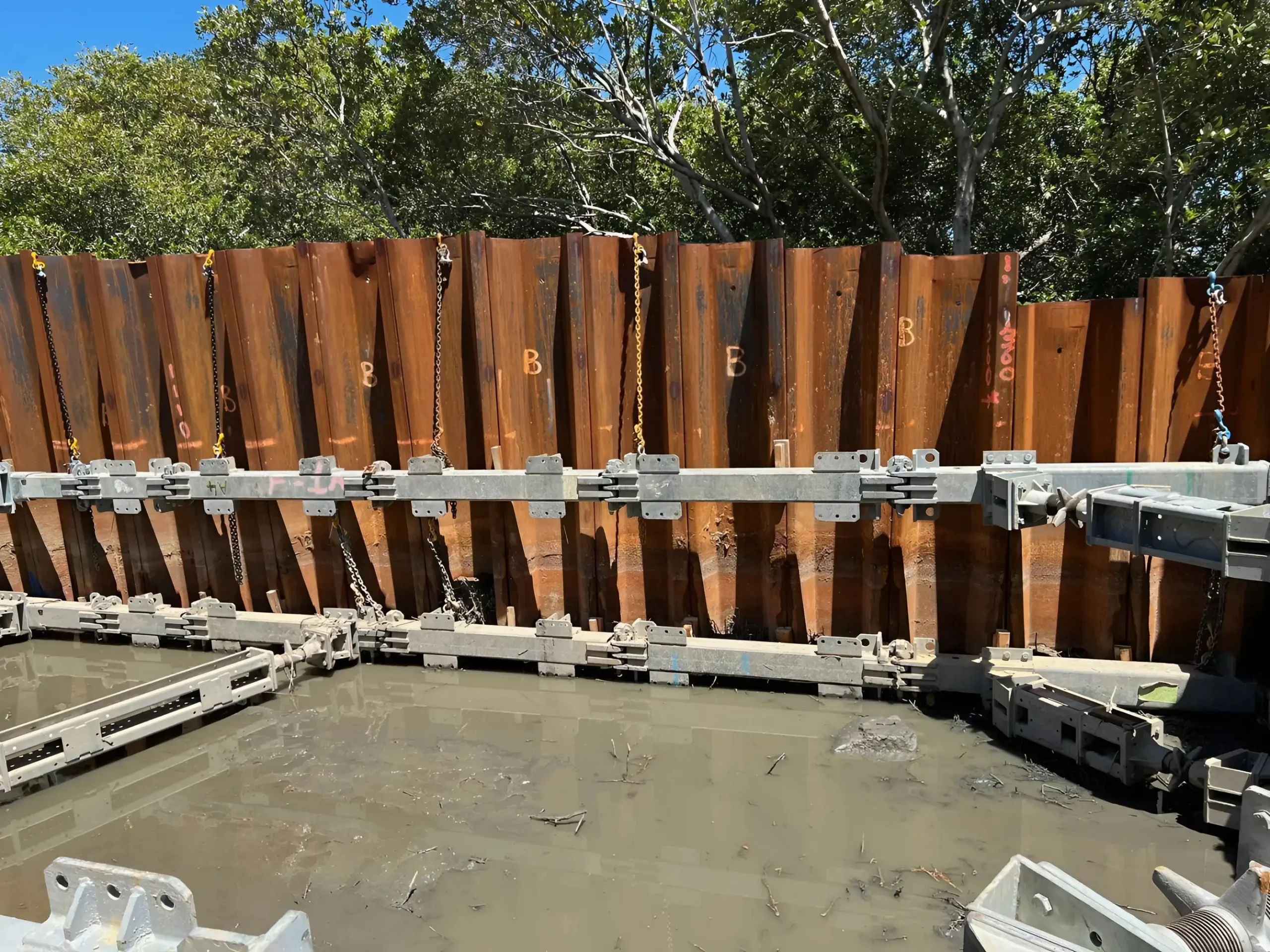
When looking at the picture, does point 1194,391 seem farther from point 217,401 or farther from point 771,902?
point 217,401

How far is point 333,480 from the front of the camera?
5.96m

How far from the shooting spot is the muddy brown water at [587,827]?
11.8 ft

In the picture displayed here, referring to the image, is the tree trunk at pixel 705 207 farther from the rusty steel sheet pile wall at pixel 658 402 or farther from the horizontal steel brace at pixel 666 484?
the horizontal steel brace at pixel 666 484

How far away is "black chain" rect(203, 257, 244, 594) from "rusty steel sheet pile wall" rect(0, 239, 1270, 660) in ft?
0.22

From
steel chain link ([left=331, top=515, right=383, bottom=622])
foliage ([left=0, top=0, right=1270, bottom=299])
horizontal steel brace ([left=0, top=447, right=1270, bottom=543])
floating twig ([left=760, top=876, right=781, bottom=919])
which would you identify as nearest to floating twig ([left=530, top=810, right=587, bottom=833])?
floating twig ([left=760, top=876, right=781, bottom=919])

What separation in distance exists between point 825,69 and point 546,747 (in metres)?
14.8

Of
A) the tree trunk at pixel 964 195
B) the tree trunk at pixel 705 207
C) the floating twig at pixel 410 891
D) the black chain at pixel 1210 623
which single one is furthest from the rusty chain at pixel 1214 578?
the tree trunk at pixel 705 207

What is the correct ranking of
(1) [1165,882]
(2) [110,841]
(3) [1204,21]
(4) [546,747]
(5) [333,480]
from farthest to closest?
(3) [1204,21] → (5) [333,480] → (4) [546,747] → (2) [110,841] → (1) [1165,882]

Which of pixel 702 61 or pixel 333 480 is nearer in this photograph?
pixel 333 480

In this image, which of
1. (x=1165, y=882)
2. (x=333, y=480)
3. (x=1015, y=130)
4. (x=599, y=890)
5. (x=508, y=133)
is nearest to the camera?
(x=1165, y=882)

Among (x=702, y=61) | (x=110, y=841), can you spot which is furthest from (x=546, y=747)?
(x=702, y=61)

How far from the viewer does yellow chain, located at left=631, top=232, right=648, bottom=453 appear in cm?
573

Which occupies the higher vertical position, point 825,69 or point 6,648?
point 825,69

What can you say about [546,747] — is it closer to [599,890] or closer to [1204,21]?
[599,890]
